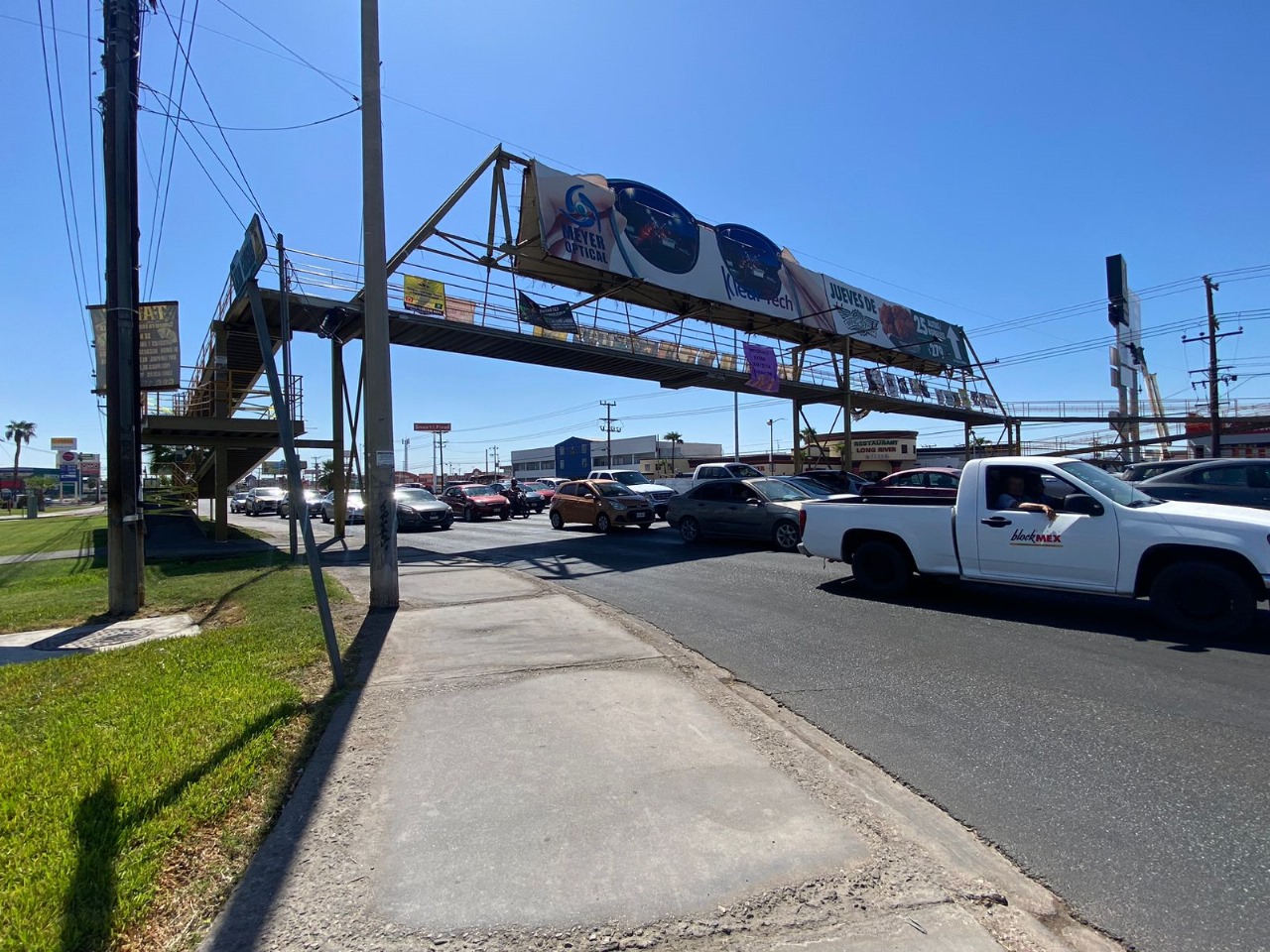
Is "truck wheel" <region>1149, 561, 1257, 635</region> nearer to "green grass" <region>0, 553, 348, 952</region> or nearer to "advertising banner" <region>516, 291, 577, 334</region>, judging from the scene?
"green grass" <region>0, 553, 348, 952</region>

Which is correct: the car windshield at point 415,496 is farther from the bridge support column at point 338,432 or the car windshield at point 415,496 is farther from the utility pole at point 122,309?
the utility pole at point 122,309

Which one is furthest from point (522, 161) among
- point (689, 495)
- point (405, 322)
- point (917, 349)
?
point (917, 349)

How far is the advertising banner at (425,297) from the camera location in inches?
645

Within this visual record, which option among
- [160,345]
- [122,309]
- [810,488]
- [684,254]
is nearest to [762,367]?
[684,254]

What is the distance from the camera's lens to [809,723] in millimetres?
4480

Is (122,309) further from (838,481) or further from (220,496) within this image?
(838,481)

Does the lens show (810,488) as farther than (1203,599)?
Yes

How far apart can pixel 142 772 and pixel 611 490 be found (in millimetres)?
16629

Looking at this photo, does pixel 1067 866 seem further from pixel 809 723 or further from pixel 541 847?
pixel 541 847

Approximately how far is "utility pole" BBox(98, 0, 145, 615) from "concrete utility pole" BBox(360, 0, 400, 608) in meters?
3.06

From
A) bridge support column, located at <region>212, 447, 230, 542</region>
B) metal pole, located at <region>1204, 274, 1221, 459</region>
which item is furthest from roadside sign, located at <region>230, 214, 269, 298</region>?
metal pole, located at <region>1204, 274, 1221, 459</region>

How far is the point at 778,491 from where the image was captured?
15070mm

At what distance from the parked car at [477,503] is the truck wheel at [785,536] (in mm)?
16761

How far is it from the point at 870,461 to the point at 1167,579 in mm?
58121
